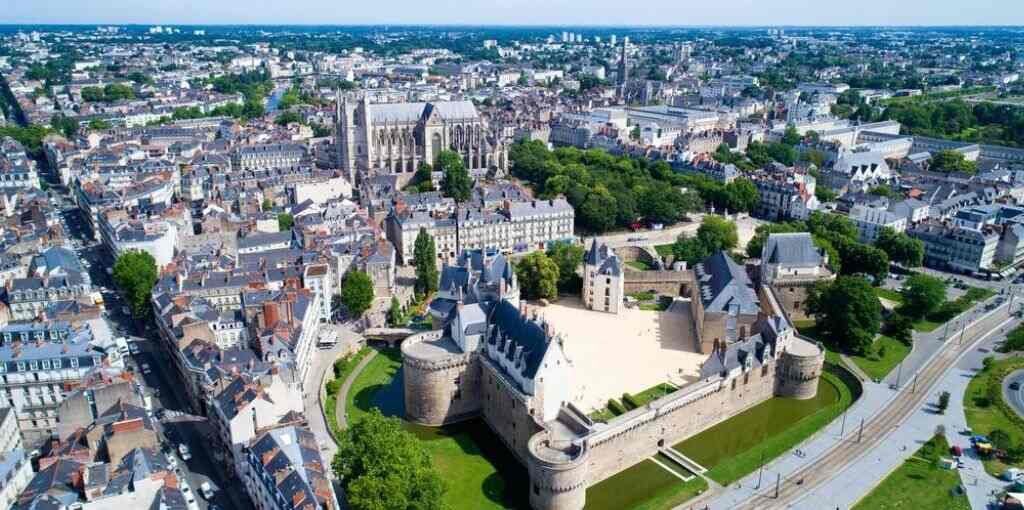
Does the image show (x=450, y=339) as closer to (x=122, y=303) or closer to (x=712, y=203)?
(x=122, y=303)

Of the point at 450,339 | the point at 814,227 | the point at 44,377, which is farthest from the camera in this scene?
the point at 814,227

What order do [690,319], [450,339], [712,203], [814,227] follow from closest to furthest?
1. [450,339]
2. [690,319]
3. [814,227]
4. [712,203]

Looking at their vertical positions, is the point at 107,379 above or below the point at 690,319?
above

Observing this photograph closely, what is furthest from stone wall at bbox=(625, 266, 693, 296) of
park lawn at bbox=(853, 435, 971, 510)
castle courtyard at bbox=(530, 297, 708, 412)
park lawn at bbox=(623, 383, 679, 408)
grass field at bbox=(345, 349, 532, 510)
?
park lawn at bbox=(853, 435, 971, 510)

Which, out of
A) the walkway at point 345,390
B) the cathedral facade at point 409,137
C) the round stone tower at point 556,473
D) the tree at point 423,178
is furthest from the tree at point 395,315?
the cathedral facade at point 409,137

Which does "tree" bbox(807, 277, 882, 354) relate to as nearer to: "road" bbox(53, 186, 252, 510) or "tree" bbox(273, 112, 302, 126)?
"road" bbox(53, 186, 252, 510)

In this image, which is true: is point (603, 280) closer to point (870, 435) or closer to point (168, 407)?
point (870, 435)

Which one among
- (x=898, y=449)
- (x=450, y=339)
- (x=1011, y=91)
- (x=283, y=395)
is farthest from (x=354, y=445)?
(x=1011, y=91)

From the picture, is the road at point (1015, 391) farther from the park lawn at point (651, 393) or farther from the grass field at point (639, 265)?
the grass field at point (639, 265)
